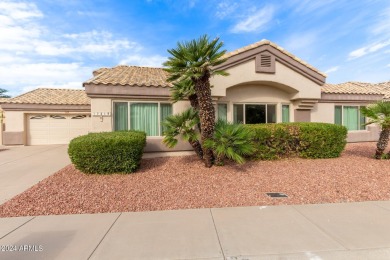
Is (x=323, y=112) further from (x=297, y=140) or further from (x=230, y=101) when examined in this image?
(x=230, y=101)

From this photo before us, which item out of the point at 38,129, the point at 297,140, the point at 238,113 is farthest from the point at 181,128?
the point at 38,129

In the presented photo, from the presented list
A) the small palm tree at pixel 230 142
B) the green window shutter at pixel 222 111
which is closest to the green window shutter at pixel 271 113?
the green window shutter at pixel 222 111

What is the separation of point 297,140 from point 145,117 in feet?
22.3

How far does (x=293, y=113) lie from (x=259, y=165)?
539cm

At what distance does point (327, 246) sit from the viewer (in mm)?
2938

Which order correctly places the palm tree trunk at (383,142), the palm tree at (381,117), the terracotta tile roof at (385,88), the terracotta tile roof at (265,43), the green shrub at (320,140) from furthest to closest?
the terracotta tile roof at (385,88), the terracotta tile roof at (265,43), the green shrub at (320,140), the palm tree trunk at (383,142), the palm tree at (381,117)

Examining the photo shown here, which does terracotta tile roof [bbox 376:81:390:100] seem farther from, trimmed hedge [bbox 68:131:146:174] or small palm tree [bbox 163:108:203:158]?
trimmed hedge [bbox 68:131:146:174]

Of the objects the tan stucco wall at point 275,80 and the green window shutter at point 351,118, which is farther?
the green window shutter at point 351,118

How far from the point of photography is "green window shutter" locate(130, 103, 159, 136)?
888 cm

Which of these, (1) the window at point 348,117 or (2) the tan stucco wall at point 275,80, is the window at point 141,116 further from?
(1) the window at point 348,117

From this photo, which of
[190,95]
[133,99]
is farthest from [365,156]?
[133,99]

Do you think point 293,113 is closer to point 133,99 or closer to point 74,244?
point 133,99

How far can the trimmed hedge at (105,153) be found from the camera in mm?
6219

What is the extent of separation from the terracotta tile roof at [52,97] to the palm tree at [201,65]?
1158cm
